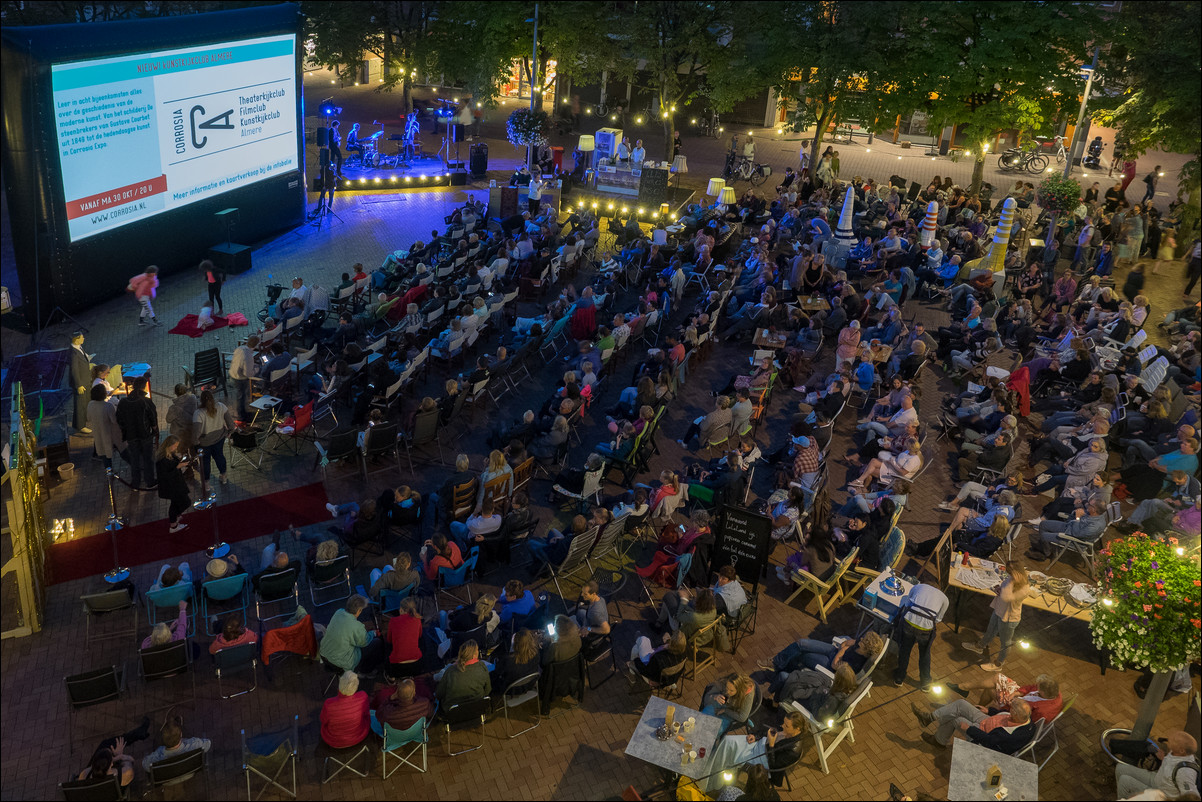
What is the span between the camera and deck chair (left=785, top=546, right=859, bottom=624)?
32.9ft

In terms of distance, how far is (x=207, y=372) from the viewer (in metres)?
13.8

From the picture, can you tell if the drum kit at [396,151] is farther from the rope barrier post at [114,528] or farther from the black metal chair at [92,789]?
the black metal chair at [92,789]

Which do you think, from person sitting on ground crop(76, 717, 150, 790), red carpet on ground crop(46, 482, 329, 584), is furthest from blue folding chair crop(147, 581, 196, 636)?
person sitting on ground crop(76, 717, 150, 790)

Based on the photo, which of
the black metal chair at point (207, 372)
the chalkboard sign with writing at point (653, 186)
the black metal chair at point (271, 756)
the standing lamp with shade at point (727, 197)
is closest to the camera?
the black metal chair at point (271, 756)

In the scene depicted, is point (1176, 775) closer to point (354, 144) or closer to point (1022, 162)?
point (354, 144)

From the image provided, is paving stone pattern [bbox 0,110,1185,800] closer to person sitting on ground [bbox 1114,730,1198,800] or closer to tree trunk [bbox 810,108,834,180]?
person sitting on ground [bbox 1114,730,1198,800]

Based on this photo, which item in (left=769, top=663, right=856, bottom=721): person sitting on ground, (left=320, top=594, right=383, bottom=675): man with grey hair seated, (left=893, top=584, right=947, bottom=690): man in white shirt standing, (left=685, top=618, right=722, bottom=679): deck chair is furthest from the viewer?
(left=893, top=584, right=947, bottom=690): man in white shirt standing

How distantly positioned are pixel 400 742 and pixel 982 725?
531 centimetres

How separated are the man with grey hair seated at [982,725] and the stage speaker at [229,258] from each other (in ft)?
55.1

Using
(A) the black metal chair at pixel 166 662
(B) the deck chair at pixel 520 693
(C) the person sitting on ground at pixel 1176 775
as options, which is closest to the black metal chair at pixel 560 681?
(B) the deck chair at pixel 520 693

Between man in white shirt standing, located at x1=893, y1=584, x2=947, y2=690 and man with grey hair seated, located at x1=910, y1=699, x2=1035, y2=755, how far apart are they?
1.73ft

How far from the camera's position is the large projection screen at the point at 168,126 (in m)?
16.1

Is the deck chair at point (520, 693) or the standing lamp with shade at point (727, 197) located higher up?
the standing lamp with shade at point (727, 197)

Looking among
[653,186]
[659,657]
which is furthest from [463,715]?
[653,186]
